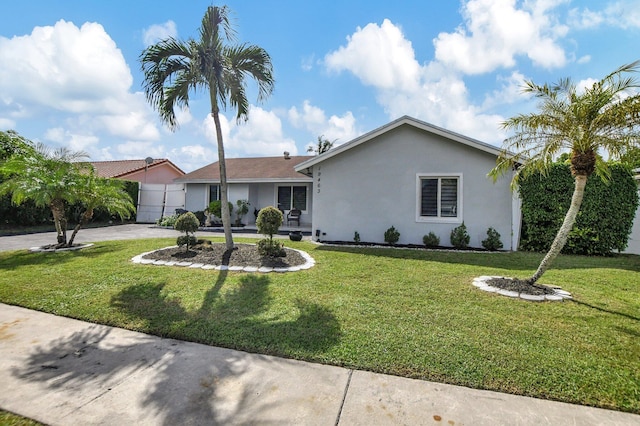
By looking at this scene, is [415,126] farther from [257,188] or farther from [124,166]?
[124,166]

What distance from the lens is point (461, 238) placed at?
10.6 m

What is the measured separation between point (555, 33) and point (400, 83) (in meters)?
5.47

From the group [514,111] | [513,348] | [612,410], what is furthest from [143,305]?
[514,111]

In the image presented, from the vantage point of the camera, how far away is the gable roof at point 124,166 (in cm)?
2486

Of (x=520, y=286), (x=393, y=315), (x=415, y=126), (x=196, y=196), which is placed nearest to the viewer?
(x=393, y=315)

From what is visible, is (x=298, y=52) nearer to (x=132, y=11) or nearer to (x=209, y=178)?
(x=132, y=11)

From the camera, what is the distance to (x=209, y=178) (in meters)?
A: 19.6

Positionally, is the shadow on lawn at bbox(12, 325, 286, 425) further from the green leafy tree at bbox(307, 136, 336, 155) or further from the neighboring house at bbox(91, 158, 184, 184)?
the green leafy tree at bbox(307, 136, 336, 155)

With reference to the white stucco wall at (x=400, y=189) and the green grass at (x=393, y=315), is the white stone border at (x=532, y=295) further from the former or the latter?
the white stucco wall at (x=400, y=189)

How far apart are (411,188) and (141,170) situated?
2200cm

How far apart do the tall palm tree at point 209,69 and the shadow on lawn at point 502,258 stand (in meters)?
5.02

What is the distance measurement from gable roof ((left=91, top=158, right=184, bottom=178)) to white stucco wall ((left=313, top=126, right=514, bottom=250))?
18866mm

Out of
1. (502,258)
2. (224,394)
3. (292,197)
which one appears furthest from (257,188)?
(224,394)

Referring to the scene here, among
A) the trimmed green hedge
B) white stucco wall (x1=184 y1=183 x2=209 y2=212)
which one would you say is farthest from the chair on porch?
the trimmed green hedge
